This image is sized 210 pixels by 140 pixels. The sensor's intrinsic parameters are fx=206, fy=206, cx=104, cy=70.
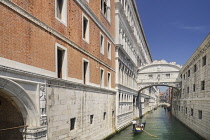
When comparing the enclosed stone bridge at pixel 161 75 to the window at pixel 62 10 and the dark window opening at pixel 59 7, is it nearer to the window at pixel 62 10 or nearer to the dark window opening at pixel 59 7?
the window at pixel 62 10

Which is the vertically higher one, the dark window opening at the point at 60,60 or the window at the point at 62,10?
the window at the point at 62,10

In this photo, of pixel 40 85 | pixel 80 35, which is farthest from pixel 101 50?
pixel 40 85

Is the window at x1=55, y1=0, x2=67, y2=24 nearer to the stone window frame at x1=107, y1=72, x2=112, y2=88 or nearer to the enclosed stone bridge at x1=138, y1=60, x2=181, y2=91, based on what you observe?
the stone window frame at x1=107, y1=72, x2=112, y2=88

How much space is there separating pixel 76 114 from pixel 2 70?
5.27 meters

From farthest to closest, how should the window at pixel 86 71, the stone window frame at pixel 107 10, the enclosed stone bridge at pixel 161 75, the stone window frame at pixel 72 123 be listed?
1. the enclosed stone bridge at pixel 161 75
2. the stone window frame at pixel 107 10
3. the window at pixel 86 71
4. the stone window frame at pixel 72 123

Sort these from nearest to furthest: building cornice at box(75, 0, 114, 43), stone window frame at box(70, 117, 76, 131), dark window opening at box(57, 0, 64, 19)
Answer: dark window opening at box(57, 0, 64, 19), stone window frame at box(70, 117, 76, 131), building cornice at box(75, 0, 114, 43)

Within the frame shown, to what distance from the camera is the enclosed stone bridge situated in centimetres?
3166

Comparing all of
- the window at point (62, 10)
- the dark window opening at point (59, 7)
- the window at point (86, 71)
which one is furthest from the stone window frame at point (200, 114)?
the dark window opening at point (59, 7)

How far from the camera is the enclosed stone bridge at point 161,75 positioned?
31656 mm

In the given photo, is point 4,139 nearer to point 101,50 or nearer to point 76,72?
point 76,72

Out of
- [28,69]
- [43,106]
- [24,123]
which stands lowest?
[24,123]

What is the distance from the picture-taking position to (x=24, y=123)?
6969mm

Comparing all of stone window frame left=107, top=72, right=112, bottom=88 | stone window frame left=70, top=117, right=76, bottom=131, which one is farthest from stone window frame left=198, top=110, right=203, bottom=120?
stone window frame left=70, top=117, right=76, bottom=131

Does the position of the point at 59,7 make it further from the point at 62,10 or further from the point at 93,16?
the point at 93,16
